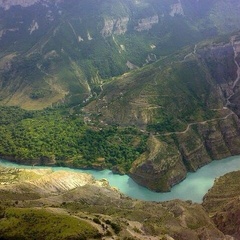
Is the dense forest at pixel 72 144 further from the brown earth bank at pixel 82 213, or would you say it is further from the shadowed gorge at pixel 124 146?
the brown earth bank at pixel 82 213

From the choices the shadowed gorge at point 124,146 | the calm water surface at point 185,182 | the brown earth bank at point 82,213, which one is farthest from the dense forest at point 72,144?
the brown earth bank at point 82,213

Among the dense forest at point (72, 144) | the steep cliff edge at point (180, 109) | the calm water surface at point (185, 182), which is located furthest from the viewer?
the dense forest at point (72, 144)

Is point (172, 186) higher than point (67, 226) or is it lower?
lower

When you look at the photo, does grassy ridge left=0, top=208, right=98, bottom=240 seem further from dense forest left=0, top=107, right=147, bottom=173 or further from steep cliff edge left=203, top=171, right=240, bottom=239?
dense forest left=0, top=107, right=147, bottom=173

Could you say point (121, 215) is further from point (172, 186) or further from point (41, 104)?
point (41, 104)

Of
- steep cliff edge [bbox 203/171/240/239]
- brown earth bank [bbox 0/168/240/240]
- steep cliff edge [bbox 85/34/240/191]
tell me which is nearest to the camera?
brown earth bank [bbox 0/168/240/240]

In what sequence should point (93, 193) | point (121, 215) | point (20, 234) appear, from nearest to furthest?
point (20, 234) < point (121, 215) < point (93, 193)

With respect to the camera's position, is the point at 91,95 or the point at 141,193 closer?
the point at 141,193

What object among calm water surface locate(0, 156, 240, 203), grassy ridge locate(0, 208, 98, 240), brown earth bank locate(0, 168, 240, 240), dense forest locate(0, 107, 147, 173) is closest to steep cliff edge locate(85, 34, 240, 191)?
calm water surface locate(0, 156, 240, 203)

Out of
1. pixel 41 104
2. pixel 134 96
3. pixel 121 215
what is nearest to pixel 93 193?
pixel 121 215
